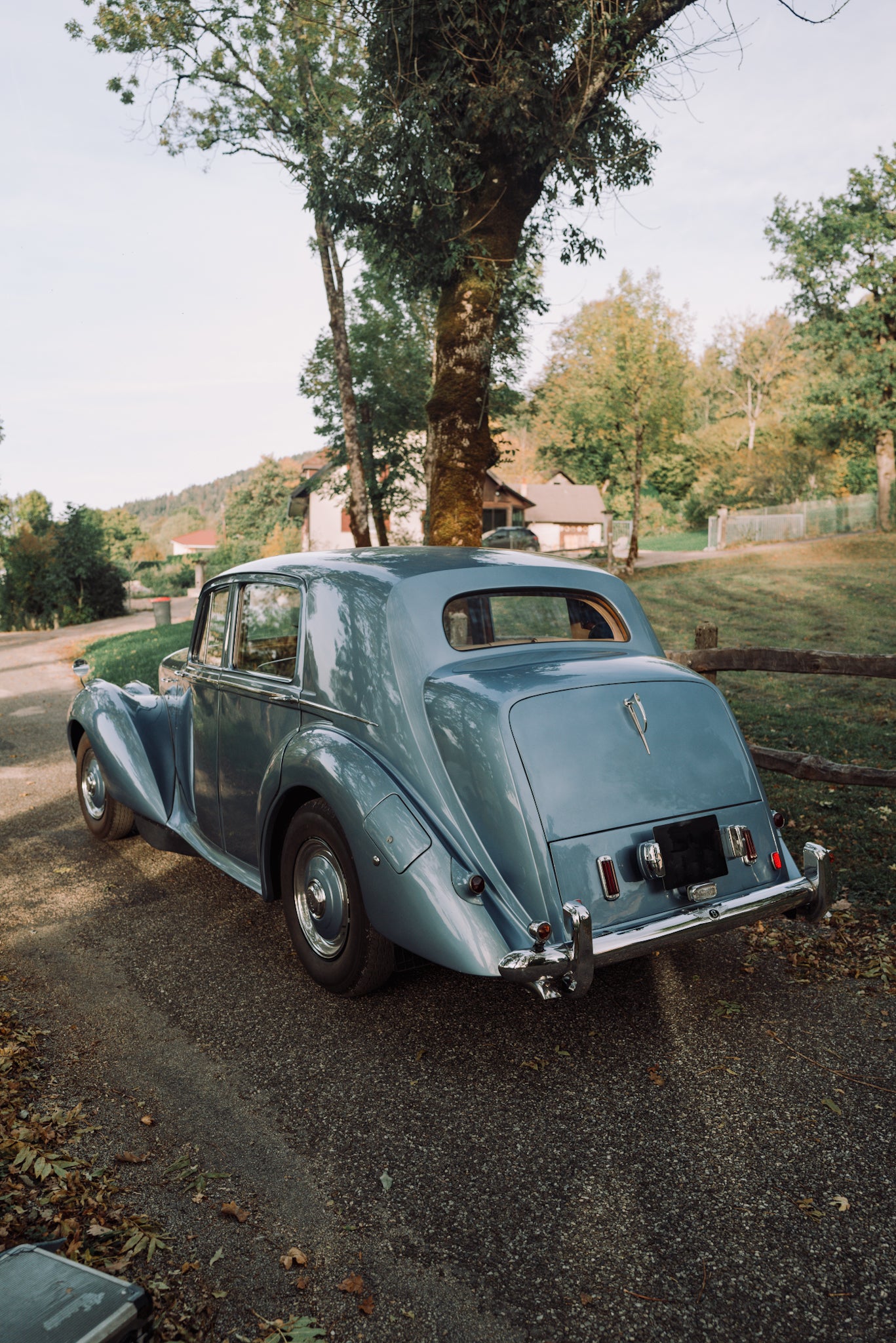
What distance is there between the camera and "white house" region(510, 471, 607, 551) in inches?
2552

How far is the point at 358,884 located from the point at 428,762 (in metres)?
0.57

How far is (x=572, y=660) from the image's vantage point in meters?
3.67

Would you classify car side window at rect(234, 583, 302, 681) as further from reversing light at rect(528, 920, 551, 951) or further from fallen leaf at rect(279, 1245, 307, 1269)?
fallen leaf at rect(279, 1245, 307, 1269)

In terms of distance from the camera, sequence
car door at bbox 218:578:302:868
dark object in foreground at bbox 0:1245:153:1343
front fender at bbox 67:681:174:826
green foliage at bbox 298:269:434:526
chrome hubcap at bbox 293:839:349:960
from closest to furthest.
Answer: dark object in foreground at bbox 0:1245:153:1343 < chrome hubcap at bbox 293:839:349:960 < car door at bbox 218:578:302:868 < front fender at bbox 67:681:174:826 < green foliage at bbox 298:269:434:526

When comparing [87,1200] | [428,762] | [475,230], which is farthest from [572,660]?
[475,230]

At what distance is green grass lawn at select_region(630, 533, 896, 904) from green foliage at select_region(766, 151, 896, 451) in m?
4.79

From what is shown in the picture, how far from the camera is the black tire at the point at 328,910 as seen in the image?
3605 millimetres

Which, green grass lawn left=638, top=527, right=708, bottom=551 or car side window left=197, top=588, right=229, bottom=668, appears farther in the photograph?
green grass lawn left=638, top=527, right=708, bottom=551

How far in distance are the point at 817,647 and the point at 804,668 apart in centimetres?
916

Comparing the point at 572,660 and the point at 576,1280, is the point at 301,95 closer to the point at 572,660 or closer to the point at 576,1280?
the point at 572,660

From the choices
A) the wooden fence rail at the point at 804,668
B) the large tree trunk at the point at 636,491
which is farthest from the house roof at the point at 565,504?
the wooden fence rail at the point at 804,668

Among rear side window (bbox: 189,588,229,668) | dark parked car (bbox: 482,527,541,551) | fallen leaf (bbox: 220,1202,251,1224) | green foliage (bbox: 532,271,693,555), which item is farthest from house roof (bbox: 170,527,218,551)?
fallen leaf (bbox: 220,1202,251,1224)

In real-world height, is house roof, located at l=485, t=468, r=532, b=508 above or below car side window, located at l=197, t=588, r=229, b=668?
above

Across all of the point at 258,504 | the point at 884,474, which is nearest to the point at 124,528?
the point at 258,504
